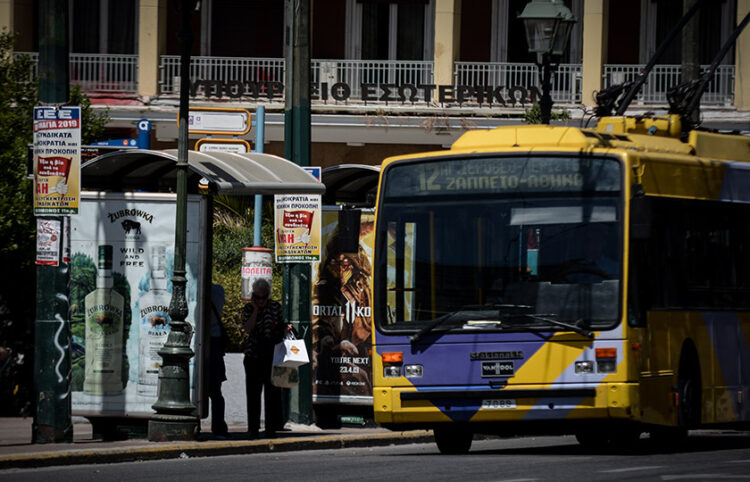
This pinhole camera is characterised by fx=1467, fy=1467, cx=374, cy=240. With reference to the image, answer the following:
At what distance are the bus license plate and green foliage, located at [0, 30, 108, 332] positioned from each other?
8720mm

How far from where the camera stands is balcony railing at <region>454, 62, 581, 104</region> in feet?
101

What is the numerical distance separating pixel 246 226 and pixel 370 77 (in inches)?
241

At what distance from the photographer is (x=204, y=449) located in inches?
605

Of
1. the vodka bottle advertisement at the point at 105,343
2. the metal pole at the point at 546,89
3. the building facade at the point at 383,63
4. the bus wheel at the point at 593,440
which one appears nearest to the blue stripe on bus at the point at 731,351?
the bus wheel at the point at 593,440

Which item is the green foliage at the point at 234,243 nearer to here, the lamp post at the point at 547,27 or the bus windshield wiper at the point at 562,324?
the lamp post at the point at 547,27

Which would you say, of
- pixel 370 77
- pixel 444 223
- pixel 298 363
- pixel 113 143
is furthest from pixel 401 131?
pixel 444 223

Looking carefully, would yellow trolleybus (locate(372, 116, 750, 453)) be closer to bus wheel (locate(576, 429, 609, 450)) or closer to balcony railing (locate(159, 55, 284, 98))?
bus wheel (locate(576, 429, 609, 450))

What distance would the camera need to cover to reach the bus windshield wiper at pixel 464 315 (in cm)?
1420

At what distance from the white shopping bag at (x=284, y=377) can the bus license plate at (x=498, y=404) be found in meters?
3.58

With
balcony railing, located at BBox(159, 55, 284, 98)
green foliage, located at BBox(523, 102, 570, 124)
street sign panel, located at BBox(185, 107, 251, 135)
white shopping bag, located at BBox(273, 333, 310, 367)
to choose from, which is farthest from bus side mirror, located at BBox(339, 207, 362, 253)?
balcony railing, located at BBox(159, 55, 284, 98)

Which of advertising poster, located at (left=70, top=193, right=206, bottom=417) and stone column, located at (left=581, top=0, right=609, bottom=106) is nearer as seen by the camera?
advertising poster, located at (left=70, top=193, right=206, bottom=417)

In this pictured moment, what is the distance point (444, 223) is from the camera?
1456 cm

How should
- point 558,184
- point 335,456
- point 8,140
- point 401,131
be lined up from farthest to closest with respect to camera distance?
point 401,131 → point 8,140 → point 335,456 → point 558,184

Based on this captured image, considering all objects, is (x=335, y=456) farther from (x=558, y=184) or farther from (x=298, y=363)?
(x=558, y=184)
